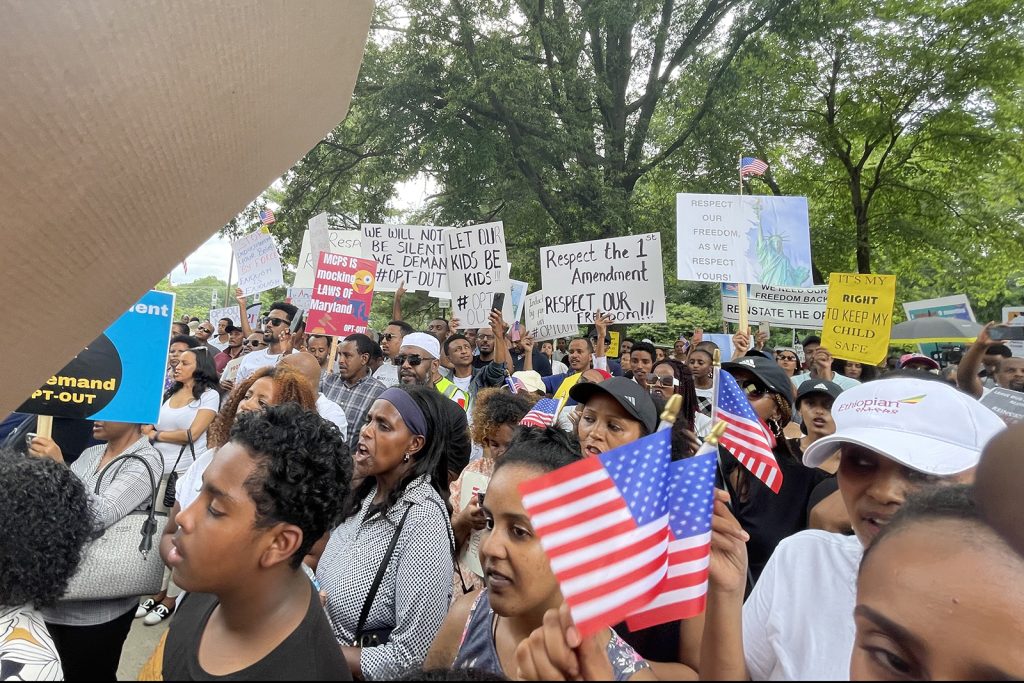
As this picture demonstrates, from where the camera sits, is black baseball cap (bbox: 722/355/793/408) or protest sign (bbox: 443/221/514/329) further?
protest sign (bbox: 443/221/514/329)

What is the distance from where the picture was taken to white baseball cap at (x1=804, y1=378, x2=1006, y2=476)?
76.2 inches

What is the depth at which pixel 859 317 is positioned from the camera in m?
7.46

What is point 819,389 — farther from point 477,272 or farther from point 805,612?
point 477,272

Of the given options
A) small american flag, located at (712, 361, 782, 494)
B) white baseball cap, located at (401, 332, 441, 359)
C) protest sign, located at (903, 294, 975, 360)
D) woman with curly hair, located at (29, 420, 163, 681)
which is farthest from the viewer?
protest sign, located at (903, 294, 975, 360)

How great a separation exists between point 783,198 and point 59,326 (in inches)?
286

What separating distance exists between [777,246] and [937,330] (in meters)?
9.24

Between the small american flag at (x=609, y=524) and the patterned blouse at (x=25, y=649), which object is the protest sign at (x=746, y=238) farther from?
the patterned blouse at (x=25, y=649)

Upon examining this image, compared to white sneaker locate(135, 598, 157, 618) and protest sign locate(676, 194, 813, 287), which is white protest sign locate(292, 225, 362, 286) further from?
white sneaker locate(135, 598, 157, 618)

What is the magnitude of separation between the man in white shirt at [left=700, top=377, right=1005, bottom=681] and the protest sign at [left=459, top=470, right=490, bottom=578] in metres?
1.34

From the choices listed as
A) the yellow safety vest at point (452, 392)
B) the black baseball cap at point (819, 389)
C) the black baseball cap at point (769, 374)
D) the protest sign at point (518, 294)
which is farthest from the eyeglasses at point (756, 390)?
the protest sign at point (518, 294)

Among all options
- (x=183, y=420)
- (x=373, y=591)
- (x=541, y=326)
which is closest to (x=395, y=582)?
(x=373, y=591)

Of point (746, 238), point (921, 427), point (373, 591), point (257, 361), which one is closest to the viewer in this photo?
point (921, 427)

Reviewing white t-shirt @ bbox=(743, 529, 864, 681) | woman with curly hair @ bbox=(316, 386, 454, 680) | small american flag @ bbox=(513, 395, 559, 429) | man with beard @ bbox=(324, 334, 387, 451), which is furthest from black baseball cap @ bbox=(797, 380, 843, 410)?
man with beard @ bbox=(324, 334, 387, 451)

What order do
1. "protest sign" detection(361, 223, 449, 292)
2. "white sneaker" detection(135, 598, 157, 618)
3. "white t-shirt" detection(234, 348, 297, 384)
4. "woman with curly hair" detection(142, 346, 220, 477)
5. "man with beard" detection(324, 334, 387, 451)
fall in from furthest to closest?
"protest sign" detection(361, 223, 449, 292) → "white t-shirt" detection(234, 348, 297, 384) → "man with beard" detection(324, 334, 387, 451) → "white sneaker" detection(135, 598, 157, 618) → "woman with curly hair" detection(142, 346, 220, 477)
